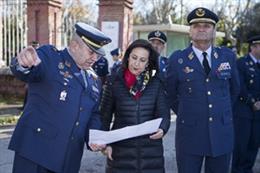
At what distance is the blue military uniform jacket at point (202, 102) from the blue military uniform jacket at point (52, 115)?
1214 millimetres

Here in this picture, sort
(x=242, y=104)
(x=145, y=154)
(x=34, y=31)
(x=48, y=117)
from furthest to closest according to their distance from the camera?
(x=34, y=31) → (x=242, y=104) → (x=145, y=154) → (x=48, y=117)

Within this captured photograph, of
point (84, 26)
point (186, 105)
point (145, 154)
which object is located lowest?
point (145, 154)

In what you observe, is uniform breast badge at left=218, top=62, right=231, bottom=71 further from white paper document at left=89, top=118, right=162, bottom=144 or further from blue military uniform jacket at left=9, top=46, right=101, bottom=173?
blue military uniform jacket at left=9, top=46, right=101, bottom=173

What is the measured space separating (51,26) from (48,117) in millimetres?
10700

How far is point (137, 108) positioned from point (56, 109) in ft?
2.15

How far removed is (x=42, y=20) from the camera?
13578 mm

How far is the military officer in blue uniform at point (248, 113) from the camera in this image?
5.84 metres

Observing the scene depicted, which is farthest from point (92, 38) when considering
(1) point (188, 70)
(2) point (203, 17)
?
(2) point (203, 17)

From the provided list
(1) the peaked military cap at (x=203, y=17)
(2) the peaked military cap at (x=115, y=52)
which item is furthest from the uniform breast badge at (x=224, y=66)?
(2) the peaked military cap at (x=115, y=52)

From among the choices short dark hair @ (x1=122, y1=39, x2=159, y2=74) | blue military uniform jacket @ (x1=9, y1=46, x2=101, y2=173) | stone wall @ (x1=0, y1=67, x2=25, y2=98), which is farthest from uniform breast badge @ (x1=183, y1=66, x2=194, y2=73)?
stone wall @ (x1=0, y1=67, x2=25, y2=98)

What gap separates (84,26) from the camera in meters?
3.39

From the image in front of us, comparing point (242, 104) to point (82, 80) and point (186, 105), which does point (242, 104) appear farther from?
point (82, 80)

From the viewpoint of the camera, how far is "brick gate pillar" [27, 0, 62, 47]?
13523 millimetres

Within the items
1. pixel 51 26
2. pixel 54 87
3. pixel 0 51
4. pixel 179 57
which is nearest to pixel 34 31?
pixel 51 26
